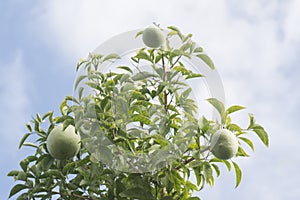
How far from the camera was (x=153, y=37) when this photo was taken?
7.98 feet

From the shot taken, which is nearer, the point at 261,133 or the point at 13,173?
the point at 261,133

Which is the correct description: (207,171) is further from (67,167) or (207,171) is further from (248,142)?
(67,167)

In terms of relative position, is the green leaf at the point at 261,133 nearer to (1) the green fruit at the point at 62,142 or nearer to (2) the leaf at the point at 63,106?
(1) the green fruit at the point at 62,142

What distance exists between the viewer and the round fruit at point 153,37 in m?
2.43

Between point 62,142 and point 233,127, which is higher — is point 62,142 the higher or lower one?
the higher one

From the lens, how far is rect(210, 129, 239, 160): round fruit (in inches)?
84.0

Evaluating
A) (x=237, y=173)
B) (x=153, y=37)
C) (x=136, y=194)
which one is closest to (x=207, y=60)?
(x=153, y=37)

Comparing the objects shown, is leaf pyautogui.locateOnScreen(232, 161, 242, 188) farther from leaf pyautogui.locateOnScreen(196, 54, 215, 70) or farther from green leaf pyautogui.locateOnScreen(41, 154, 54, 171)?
green leaf pyautogui.locateOnScreen(41, 154, 54, 171)

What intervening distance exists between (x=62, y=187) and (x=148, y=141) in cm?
51

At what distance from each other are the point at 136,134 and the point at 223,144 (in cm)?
42

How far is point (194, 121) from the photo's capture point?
2205mm

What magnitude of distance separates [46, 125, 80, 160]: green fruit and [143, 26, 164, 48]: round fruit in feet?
1.80


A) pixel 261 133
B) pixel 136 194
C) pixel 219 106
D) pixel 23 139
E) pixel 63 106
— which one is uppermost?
pixel 63 106

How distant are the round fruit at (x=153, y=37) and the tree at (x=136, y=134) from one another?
0.01 m
